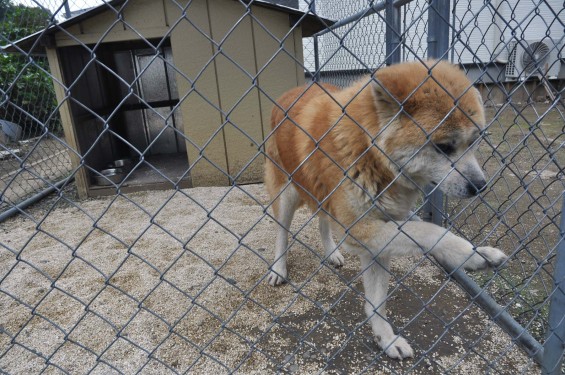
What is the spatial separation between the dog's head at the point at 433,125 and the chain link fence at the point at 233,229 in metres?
0.06

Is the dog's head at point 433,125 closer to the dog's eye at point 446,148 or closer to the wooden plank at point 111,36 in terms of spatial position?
the dog's eye at point 446,148

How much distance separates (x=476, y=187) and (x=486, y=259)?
1.20 ft

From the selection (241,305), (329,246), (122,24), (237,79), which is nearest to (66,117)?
(122,24)

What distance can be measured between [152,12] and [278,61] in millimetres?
1588

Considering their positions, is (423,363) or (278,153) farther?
(278,153)

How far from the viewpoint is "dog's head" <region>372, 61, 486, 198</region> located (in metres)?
1.60

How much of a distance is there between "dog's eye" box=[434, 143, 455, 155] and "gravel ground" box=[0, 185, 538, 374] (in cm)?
57

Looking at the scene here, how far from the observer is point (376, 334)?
2152 mm

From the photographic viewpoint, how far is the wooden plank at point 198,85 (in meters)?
4.46

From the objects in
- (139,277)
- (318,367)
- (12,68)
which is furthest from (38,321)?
(12,68)

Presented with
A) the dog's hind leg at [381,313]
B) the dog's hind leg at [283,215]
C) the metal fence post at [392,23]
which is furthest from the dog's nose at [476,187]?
the metal fence post at [392,23]

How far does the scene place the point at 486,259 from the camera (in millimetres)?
1497

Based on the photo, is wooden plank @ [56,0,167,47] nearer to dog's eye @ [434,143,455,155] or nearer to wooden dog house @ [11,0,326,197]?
wooden dog house @ [11,0,326,197]

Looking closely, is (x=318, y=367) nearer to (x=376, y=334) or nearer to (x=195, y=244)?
(x=376, y=334)
